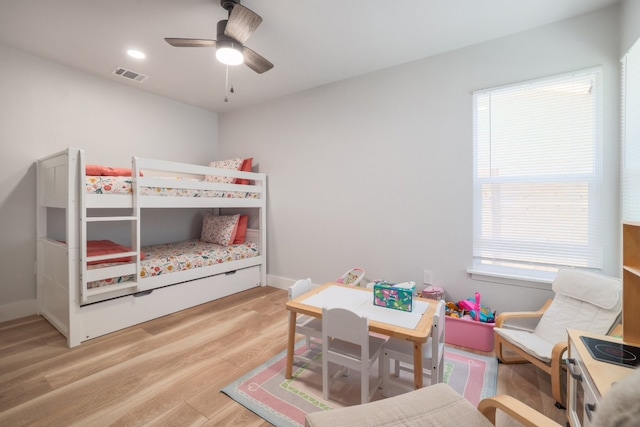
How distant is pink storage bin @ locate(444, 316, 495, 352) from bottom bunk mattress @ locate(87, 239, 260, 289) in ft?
7.84

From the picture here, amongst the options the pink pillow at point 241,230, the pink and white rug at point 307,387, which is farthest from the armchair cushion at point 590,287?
the pink pillow at point 241,230

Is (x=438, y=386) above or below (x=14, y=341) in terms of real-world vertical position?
above

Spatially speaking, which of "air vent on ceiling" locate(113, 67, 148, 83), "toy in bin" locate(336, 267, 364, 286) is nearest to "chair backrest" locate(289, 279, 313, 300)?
"toy in bin" locate(336, 267, 364, 286)

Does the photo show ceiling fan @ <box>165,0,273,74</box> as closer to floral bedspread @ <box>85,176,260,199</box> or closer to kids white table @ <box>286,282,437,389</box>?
floral bedspread @ <box>85,176,260,199</box>

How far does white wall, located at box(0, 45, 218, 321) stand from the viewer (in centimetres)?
254

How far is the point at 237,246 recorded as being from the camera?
3.45 metres

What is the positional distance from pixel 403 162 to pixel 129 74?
10.2ft

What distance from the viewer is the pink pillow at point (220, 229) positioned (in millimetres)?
3521

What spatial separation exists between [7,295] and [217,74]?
294cm

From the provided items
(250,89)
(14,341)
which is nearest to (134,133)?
(250,89)

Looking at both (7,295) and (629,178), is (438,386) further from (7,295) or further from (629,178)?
(7,295)

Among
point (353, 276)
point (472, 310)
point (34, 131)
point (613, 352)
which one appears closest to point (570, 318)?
point (472, 310)

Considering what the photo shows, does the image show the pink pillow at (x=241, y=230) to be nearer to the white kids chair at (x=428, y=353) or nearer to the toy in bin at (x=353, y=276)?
the toy in bin at (x=353, y=276)

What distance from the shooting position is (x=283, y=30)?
221cm
